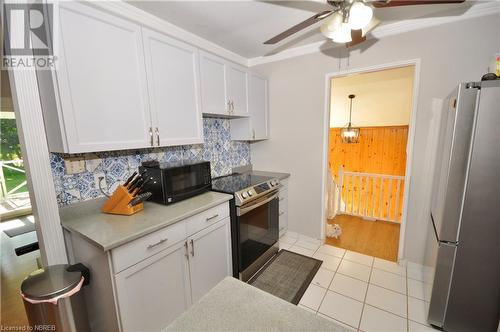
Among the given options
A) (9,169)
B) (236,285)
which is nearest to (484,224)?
(236,285)

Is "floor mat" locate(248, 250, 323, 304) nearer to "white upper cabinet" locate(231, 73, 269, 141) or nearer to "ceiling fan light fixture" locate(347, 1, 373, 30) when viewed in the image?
"white upper cabinet" locate(231, 73, 269, 141)

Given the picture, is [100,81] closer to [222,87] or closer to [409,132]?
[222,87]

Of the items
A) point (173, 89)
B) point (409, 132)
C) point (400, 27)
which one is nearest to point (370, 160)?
point (409, 132)

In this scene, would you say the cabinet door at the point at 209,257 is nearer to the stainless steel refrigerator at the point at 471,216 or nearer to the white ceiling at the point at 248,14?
the stainless steel refrigerator at the point at 471,216

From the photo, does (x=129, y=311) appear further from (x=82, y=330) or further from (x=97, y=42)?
(x=97, y=42)

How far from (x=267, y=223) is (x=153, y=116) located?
5.16 ft

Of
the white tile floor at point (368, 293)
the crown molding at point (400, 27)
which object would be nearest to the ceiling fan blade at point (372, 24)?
the crown molding at point (400, 27)

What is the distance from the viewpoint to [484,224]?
1333 mm

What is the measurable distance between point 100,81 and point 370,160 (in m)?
4.95

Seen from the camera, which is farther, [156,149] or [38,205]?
[156,149]

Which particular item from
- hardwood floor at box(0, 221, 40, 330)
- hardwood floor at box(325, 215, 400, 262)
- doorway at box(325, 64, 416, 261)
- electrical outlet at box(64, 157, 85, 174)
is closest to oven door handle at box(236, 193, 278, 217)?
doorway at box(325, 64, 416, 261)

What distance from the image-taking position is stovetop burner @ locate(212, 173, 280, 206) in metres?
1.97

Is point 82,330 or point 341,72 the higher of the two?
point 341,72

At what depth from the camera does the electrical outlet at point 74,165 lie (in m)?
1.50
